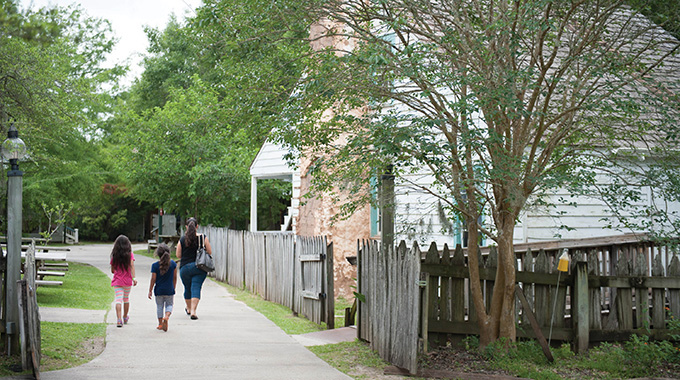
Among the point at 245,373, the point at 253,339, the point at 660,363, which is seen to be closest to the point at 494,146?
the point at 660,363

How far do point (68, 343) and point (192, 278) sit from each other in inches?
125

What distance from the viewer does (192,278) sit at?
38.4 feet

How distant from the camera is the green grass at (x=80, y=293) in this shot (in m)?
13.1

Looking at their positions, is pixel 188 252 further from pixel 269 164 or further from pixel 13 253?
pixel 269 164

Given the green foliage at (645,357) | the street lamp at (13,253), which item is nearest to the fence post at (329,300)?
the green foliage at (645,357)

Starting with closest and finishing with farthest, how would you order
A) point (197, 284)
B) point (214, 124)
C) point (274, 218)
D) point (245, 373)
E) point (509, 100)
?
point (509, 100) < point (245, 373) < point (214, 124) < point (197, 284) < point (274, 218)

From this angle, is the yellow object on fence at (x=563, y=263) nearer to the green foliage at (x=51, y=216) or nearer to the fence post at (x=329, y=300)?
the fence post at (x=329, y=300)

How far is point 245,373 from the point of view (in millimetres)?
7430

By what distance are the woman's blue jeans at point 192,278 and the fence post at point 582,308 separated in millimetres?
6087

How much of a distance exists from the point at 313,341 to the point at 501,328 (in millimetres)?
2905

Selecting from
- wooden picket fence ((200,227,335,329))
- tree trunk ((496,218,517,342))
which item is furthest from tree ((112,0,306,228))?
tree trunk ((496,218,517,342))

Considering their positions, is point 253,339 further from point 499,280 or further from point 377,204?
point 499,280

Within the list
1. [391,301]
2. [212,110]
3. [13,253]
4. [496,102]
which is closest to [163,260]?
[212,110]

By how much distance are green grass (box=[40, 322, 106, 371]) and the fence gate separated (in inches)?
136
